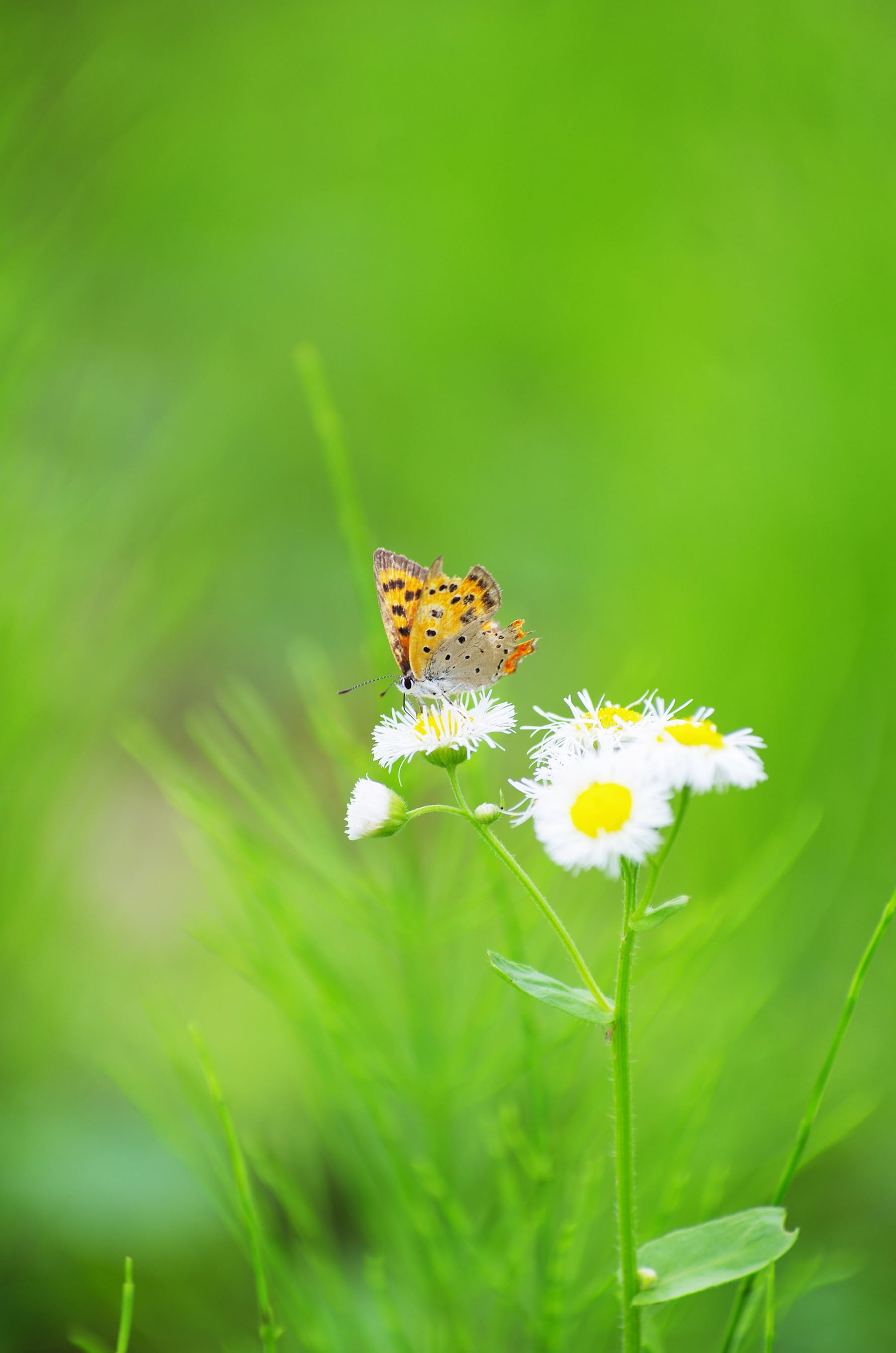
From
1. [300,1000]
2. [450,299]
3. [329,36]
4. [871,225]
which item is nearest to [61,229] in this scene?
[300,1000]

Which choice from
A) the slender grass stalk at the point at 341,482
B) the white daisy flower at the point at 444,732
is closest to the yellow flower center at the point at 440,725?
the white daisy flower at the point at 444,732

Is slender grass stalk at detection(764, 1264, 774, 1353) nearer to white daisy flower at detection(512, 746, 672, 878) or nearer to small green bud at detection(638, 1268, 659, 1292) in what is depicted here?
small green bud at detection(638, 1268, 659, 1292)

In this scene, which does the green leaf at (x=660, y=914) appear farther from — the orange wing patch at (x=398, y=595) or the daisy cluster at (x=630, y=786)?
the orange wing patch at (x=398, y=595)

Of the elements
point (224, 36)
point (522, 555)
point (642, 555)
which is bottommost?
point (642, 555)

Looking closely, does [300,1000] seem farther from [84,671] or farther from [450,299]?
[450,299]

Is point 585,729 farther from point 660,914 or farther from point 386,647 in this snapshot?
point 386,647

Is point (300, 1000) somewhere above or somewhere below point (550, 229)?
below

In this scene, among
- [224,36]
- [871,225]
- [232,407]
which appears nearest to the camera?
[871,225]
